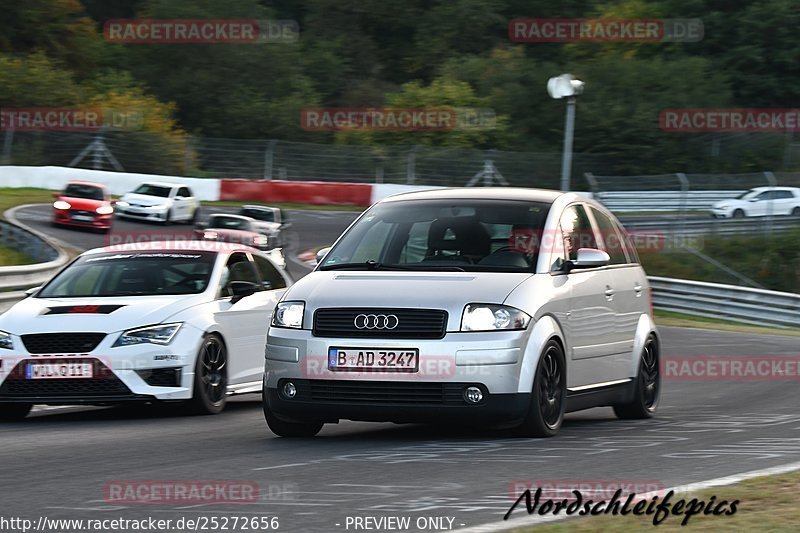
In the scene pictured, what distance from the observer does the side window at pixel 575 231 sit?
9781 millimetres

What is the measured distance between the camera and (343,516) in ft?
19.8

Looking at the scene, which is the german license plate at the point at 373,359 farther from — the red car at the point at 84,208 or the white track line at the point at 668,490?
the red car at the point at 84,208

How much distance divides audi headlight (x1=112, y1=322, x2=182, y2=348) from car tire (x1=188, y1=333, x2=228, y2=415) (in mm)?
295

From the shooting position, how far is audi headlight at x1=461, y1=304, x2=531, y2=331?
8562 mm

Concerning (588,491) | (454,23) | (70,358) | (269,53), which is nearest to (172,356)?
(70,358)

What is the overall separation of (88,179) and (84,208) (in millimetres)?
10437

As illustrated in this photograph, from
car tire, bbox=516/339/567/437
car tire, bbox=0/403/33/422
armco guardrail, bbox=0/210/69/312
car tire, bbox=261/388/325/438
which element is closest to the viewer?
car tire, bbox=516/339/567/437

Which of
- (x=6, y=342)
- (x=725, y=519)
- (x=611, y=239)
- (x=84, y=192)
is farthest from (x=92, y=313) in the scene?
(x=84, y=192)

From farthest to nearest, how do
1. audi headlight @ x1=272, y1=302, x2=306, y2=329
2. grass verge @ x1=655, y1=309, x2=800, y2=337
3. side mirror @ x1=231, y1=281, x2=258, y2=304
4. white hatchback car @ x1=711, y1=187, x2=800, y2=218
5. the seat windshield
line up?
the seat windshield, white hatchback car @ x1=711, y1=187, x2=800, y2=218, grass verge @ x1=655, y1=309, x2=800, y2=337, side mirror @ x1=231, y1=281, x2=258, y2=304, audi headlight @ x1=272, y1=302, x2=306, y2=329

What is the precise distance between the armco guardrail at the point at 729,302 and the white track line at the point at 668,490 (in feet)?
71.7

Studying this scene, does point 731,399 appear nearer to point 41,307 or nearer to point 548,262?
point 548,262

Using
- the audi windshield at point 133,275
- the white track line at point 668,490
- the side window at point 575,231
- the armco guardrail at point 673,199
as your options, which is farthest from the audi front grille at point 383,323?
the armco guardrail at point 673,199

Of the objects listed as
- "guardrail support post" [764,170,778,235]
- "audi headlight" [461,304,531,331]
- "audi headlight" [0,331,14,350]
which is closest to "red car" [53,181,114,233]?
"guardrail support post" [764,170,778,235]

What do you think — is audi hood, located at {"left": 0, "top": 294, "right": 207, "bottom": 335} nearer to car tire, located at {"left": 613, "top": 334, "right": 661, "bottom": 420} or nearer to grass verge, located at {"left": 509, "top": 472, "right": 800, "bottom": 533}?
car tire, located at {"left": 613, "top": 334, "right": 661, "bottom": 420}
